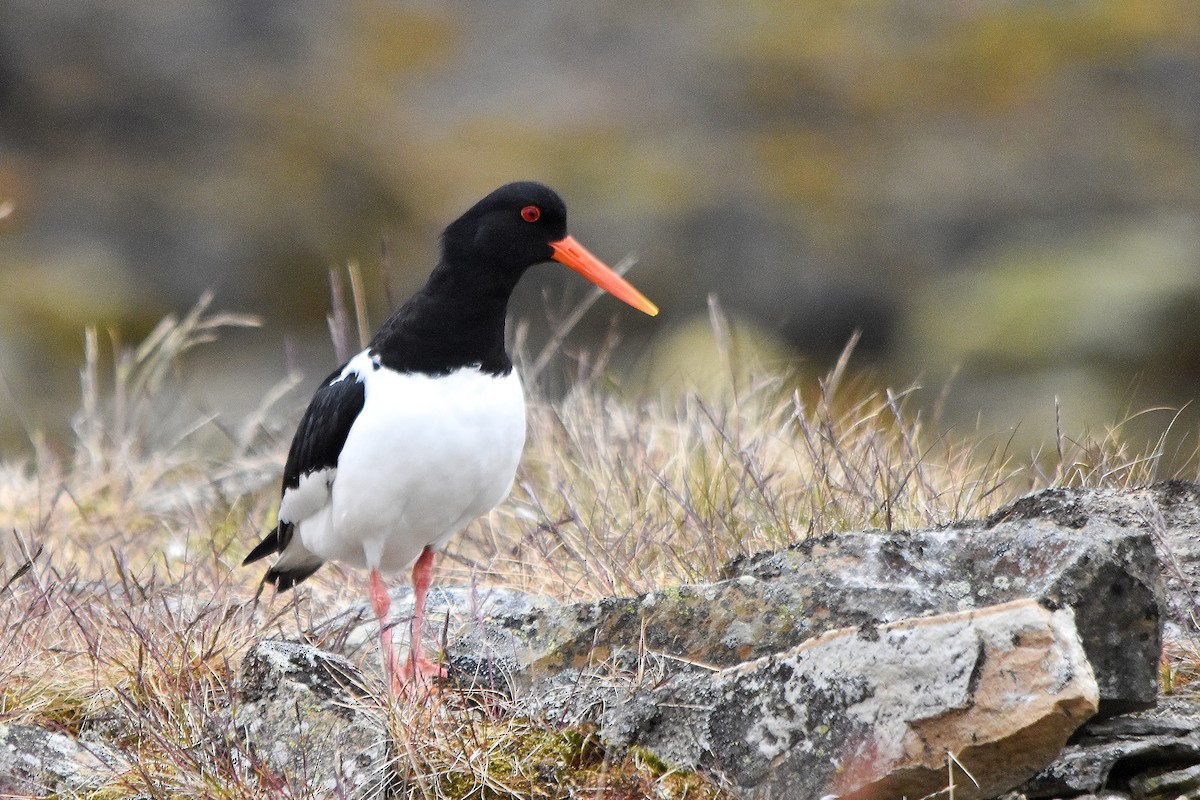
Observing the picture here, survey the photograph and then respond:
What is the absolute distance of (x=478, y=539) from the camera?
556 centimetres

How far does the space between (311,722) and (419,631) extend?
674 mm

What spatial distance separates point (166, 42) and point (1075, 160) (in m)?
12.4

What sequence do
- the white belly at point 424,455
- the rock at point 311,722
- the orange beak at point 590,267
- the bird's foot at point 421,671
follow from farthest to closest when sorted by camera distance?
the orange beak at point 590,267
the white belly at point 424,455
the bird's foot at point 421,671
the rock at point 311,722

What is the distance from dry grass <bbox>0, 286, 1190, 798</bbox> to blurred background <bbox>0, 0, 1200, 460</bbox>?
23.4ft

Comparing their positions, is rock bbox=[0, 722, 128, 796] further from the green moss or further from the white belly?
the white belly

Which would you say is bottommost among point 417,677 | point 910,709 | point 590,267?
point 417,677

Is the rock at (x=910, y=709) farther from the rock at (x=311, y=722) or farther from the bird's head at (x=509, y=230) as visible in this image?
the bird's head at (x=509, y=230)

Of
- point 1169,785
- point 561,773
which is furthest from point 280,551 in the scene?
point 1169,785

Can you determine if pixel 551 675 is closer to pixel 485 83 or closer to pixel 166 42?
pixel 485 83

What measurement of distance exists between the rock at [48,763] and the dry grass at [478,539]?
8 cm

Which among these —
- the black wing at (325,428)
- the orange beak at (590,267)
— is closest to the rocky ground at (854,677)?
the black wing at (325,428)

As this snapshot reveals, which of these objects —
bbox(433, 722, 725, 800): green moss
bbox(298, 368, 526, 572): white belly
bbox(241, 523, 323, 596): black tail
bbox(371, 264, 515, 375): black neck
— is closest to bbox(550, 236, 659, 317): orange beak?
bbox(371, 264, 515, 375): black neck

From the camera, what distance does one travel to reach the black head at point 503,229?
448cm

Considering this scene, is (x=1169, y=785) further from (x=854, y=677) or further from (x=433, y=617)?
(x=433, y=617)
